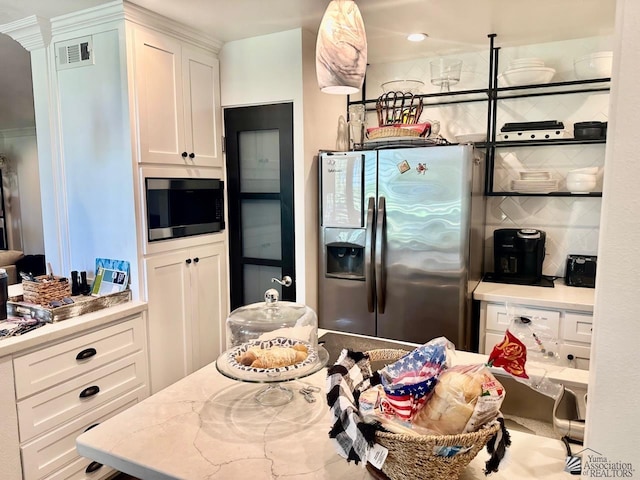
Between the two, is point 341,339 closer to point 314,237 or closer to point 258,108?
point 314,237

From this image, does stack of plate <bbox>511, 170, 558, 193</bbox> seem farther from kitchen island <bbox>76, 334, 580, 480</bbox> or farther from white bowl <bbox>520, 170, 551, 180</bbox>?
kitchen island <bbox>76, 334, 580, 480</bbox>

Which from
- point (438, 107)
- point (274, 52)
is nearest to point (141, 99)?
point (274, 52)

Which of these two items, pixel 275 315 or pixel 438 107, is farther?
pixel 438 107

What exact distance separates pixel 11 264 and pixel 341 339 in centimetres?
485

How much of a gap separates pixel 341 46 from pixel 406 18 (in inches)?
53.8

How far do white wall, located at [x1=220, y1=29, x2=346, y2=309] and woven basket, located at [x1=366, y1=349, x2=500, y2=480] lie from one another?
2.01 metres

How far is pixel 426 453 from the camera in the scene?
766mm

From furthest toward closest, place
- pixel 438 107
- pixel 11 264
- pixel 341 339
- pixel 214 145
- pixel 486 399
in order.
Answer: pixel 11 264, pixel 438 107, pixel 214 145, pixel 341 339, pixel 486 399

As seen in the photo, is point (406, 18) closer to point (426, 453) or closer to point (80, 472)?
point (426, 453)

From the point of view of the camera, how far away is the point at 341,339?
1769 mm

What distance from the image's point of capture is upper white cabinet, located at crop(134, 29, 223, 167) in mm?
2379

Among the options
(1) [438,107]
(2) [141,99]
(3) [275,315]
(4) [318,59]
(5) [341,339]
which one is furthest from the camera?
(1) [438,107]

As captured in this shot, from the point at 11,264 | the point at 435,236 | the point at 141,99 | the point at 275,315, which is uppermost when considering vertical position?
the point at 141,99

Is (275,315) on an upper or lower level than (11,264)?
upper
